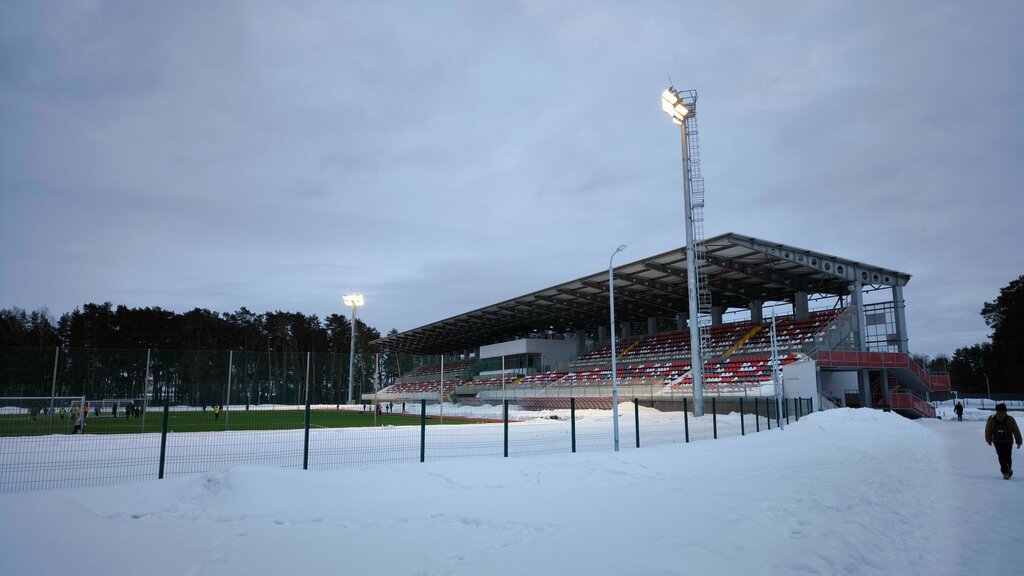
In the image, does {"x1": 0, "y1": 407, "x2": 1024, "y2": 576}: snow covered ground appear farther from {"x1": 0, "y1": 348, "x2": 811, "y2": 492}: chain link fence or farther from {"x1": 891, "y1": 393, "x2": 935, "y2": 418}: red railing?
{"x1": 891, "y1": 393, "x2": 935, "y2": 418}: red railing

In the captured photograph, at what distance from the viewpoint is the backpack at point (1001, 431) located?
494 inches

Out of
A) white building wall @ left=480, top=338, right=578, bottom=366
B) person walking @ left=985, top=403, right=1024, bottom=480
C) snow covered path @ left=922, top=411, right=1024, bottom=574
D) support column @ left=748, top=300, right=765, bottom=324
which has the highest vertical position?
support column @ left=748, top=300, right=765, bottom=324

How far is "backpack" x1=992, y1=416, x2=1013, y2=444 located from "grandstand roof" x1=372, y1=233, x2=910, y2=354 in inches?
1016

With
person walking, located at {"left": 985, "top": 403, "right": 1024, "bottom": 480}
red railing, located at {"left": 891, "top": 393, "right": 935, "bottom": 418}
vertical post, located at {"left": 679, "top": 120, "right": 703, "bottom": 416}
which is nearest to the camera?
person walking, located at {"left": 985, "top": 403, "right": 1024, "bottom": 480}

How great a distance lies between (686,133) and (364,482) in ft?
93.6

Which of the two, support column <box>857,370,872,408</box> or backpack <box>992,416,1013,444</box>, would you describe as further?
support column <box>857,370,872,408</box>

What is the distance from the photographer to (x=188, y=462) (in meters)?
14.6

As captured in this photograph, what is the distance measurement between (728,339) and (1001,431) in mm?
39487

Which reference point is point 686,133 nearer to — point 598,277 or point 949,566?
point 598,277

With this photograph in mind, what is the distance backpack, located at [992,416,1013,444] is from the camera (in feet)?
41.2

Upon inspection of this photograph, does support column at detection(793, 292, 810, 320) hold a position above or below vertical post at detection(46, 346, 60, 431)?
above

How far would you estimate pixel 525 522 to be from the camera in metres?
8.52

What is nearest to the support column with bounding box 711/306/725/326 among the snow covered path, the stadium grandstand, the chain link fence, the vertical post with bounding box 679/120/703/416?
the stadium grandstand

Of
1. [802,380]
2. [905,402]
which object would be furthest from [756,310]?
[802,380]
